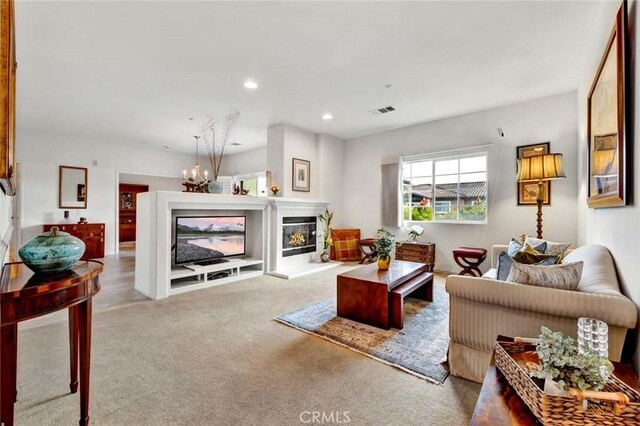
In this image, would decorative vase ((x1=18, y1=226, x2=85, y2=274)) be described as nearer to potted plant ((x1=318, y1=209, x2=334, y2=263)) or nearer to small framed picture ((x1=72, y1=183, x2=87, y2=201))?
potted plant ((x1=318, y1=209, x2=334, y2=263))

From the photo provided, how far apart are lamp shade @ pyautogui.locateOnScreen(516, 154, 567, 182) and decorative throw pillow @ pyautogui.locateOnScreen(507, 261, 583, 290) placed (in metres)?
2.25

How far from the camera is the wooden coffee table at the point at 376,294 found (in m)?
2.67

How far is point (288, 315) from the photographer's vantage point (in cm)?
301

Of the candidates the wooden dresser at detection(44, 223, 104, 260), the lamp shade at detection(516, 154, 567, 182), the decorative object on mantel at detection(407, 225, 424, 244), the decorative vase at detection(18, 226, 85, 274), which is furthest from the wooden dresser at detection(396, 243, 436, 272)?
the wooden dresser at detection(44, 223, 104, 260)

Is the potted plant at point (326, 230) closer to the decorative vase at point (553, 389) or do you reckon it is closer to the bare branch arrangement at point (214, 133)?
the bare branch arrangement at point (214, 133)

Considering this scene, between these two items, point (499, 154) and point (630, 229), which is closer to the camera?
point (630, 229)

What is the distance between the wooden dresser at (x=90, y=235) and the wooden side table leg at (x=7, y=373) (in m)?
6.19

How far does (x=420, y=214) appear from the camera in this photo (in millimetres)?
5504

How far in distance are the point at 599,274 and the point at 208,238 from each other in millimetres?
4372

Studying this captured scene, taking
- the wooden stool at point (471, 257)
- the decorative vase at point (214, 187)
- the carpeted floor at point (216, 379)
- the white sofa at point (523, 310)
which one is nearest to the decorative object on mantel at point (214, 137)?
the decorative vase at point (214, 187)

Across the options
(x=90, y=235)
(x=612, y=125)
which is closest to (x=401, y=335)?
(x=612, y=125)

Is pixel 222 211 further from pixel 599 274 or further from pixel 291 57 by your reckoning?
pixel 599 274

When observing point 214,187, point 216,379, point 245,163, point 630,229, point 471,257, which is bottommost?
point 216,379

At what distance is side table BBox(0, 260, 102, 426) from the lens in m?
1.06
